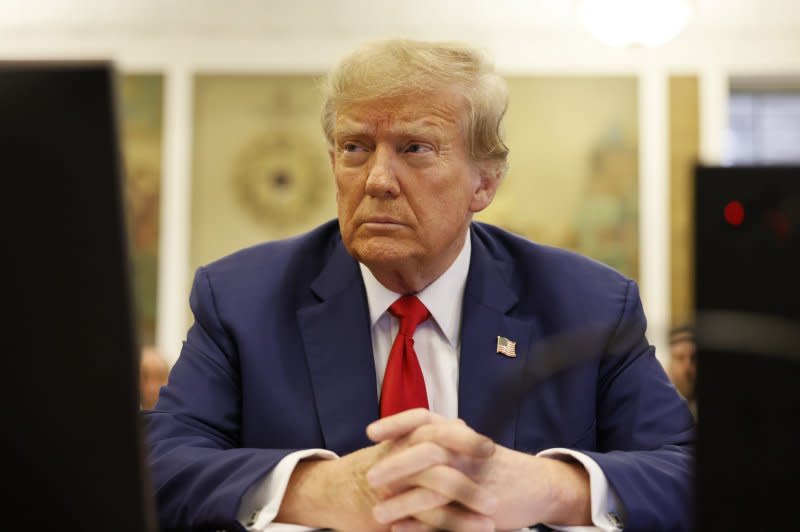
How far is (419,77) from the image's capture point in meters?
1.79

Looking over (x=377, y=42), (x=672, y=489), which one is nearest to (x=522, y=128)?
(x=377, y=42)

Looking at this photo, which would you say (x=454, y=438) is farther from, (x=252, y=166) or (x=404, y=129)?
(x=252, y=166)

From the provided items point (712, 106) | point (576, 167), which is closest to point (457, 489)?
point (576, 167)

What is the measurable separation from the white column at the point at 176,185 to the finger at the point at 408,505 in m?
4.84

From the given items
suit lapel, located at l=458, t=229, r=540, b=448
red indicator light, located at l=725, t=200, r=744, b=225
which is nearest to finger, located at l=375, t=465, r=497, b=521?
suit lapel, located at l=458, t=229, r=540, b=448

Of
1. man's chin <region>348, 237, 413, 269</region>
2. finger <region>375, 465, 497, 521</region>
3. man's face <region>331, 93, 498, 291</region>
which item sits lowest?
finger <region>375, 465, 497, 521</region>

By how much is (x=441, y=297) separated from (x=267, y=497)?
63cm

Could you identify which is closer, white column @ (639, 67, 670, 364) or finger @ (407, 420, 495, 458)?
finger @ (407, 420, 495, 458)

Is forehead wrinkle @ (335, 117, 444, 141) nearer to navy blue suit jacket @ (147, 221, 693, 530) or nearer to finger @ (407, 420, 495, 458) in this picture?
navy blue suit jacket @ (147, 221, 693, 530)

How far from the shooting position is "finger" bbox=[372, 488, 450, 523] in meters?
1.25

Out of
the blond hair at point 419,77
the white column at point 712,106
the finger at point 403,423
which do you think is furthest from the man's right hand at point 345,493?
the white column at point 712,106

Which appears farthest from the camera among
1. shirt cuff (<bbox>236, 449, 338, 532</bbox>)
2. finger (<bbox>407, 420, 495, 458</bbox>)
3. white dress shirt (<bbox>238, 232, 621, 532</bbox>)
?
white dress shirt (<bbox>238, 232, 621, 532</bbox>)

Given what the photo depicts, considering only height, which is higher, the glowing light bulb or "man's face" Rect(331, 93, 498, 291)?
the glowing light bulb

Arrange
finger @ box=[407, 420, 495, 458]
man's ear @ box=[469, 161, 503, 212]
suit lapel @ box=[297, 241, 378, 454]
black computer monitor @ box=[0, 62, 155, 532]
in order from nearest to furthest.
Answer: black computer monitor @ box=[0, 62, 155, 532] → finger @ box=[407, 420, 495, 458] → suit lapel @ box=[297, 241, 378, 454] → man's ear @ box=[469, 161, 503, 212]
